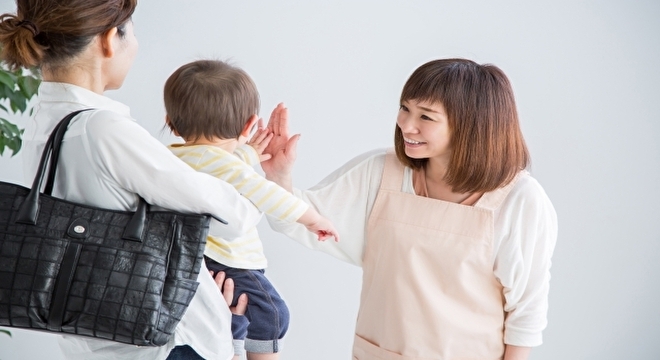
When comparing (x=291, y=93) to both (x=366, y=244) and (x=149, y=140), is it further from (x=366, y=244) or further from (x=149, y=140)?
(x=149, y=140)

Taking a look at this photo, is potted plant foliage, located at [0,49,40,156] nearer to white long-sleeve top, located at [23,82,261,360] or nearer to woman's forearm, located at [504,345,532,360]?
white long-sleeve top, located at [23,82,261,360]

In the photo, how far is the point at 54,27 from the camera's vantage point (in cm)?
128

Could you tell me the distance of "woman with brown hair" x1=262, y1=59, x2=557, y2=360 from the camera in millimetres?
1808

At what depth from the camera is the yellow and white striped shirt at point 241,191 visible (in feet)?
5.11

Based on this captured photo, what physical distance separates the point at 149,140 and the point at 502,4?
6.43ft

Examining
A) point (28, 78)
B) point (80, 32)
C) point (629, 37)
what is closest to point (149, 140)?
point (80, 32)

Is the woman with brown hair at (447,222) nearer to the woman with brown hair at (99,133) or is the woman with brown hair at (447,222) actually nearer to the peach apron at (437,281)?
the peach apron at (437,281)

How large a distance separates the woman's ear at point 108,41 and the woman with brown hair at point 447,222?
2.19 feet

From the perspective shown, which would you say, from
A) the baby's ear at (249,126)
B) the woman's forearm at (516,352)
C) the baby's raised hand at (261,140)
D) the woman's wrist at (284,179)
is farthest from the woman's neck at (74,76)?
the woman's forearm at (516,352)

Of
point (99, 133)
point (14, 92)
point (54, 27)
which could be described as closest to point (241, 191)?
point (99, 133)

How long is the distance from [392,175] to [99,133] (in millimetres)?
874

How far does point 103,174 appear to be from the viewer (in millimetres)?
1290

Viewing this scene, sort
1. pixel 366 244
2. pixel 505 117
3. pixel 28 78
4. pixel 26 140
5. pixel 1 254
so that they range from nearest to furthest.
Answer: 1. pixel 1 254
2. pixel 26 140
3. pixel 505 117
4. pixel 366 244
5. pixel 28 78

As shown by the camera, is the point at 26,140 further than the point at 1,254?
Yes
